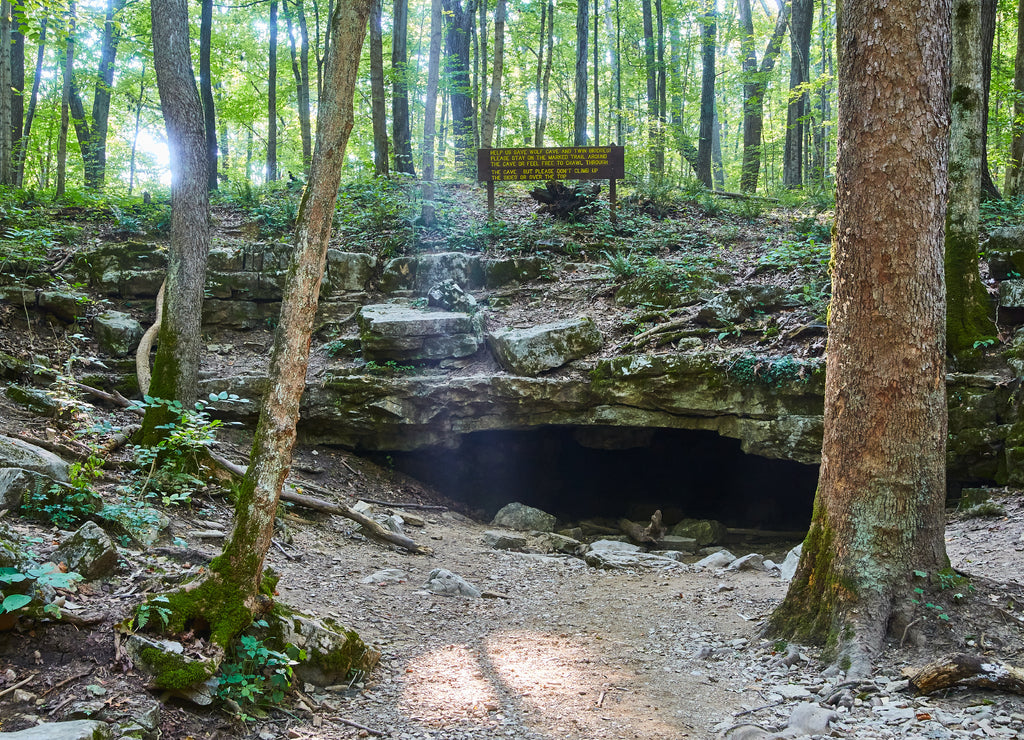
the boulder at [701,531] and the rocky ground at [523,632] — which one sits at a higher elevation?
the rocky ground at [523,632]

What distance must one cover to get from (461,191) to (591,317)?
7.11 metres

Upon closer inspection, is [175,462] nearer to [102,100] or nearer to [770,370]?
[770,370]

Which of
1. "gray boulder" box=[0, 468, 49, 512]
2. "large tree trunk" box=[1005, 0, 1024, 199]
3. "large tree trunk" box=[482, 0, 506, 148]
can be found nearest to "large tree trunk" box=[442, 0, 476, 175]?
"large tree trunk" box=[482, 0, 506, 148]

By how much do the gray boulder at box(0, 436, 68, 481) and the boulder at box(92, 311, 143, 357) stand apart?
443 centimetres

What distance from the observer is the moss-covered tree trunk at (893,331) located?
409cm

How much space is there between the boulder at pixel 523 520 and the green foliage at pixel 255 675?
5853mm

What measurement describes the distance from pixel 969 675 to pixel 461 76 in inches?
700

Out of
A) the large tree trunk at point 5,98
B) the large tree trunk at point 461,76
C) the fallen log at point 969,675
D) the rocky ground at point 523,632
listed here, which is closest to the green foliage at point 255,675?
the rocky ground at point 523,632

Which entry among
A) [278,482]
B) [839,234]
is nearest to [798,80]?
[839,234]

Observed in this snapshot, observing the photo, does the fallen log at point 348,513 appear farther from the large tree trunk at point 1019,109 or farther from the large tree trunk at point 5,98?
the large tree trunk at point 1019,109

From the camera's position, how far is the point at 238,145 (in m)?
30.2

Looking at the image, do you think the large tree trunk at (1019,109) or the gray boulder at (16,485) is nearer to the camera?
the gray boulder at (16,485)

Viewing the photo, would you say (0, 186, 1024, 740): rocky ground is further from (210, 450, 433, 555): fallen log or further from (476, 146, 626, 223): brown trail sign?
(476, 146, 626, 223): brown trail sign

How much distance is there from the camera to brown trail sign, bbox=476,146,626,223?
39.0 ft
